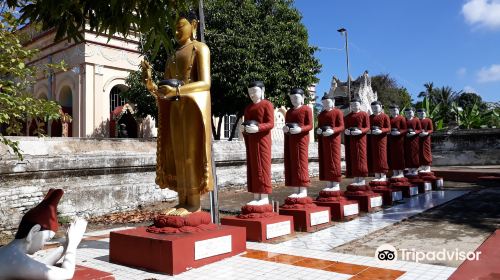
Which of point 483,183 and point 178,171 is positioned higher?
point 178,171

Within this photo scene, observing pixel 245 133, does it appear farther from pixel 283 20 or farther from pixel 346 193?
pixel 283 20

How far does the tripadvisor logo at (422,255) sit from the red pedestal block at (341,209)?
2210 mm

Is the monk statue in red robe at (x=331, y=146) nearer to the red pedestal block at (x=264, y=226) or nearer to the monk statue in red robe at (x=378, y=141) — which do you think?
the red pedestal block at (x=264, y=226)

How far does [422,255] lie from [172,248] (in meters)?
2.89

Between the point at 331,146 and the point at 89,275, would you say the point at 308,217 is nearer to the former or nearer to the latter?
the point at 331,146

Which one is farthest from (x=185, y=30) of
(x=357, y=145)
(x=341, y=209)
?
(x=357, y=145)

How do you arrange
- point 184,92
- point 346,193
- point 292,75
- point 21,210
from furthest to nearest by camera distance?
1. point 292,75
2. point 346,193
3. point 21,210
4. point 184,92

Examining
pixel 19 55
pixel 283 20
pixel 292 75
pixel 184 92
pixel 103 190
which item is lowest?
pixel 103 190

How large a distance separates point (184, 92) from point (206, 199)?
6.59m

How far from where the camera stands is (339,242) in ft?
19.4

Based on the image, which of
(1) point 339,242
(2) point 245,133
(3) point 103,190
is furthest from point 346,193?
(3) point 103,190

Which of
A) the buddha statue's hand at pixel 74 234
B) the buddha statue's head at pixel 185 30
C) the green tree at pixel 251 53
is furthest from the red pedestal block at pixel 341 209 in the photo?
the green tree at pixel 251 53

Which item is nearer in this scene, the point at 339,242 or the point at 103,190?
the point at 339,242

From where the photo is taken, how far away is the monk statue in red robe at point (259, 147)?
6141 millimetres
